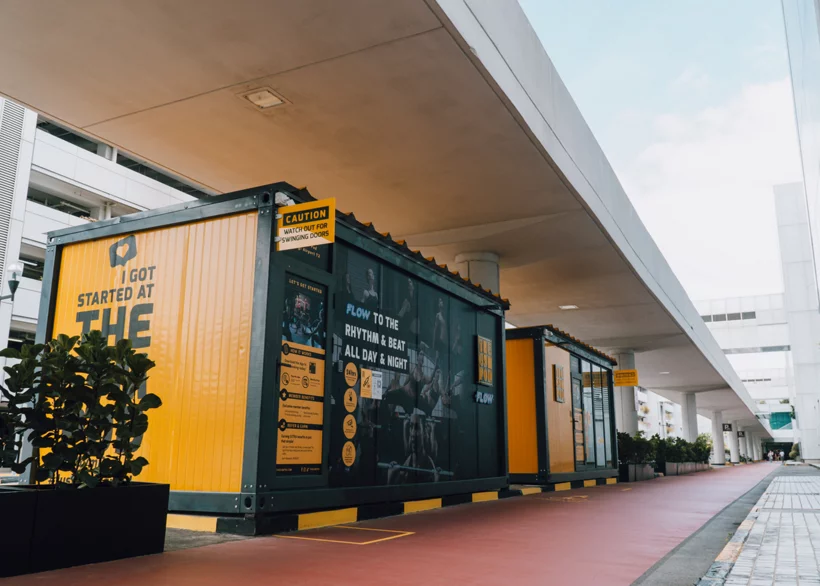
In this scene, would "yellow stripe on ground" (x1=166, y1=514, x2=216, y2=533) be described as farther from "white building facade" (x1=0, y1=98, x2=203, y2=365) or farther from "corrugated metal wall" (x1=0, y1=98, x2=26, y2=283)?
"corrugated metal wall" (x1=0, y1=98, x2=26, y2=283)

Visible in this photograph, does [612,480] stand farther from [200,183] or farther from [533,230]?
[200,183]

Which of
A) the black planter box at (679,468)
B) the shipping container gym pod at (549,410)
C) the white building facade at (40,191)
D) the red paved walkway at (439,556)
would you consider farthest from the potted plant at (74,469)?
the white building facade at (40,191)

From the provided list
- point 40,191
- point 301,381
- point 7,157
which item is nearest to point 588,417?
point 301,381

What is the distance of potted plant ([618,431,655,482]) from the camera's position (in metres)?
19.9

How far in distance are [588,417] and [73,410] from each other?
1463 centimetres

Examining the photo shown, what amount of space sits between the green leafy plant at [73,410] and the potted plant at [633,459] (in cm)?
1750

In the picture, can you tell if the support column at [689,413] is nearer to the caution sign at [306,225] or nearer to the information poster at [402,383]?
the information poster at [402,383]

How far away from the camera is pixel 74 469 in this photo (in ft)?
15.3

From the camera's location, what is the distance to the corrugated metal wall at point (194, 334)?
21.4ft

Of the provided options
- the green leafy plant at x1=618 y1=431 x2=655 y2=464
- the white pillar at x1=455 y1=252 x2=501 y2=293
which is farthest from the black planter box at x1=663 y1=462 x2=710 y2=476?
the white pillar at x1=455 y1=252 x2=501 y2=293

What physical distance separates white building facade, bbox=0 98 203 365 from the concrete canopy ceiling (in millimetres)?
21248

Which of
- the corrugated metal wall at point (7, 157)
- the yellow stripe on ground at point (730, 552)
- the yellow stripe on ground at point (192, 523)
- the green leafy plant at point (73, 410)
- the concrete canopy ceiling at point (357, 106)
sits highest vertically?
the corrugated metal wall at point (7, 157)

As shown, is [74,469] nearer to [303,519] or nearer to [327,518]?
[303,519]

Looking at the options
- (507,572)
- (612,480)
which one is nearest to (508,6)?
(507,572)
